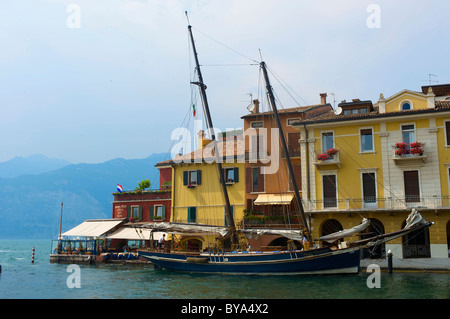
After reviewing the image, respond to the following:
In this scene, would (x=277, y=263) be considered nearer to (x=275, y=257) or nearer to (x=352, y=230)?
(x=275, y=257)

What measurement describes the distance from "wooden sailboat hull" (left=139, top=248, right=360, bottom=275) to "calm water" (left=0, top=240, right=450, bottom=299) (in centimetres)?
67

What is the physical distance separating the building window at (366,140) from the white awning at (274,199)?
756 centimetres

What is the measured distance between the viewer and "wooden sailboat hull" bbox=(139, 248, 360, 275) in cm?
2755

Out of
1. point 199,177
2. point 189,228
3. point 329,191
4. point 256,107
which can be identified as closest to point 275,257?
point 329,191

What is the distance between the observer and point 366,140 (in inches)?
1323

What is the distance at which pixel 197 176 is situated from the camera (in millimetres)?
43000

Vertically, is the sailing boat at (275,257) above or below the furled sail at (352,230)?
below

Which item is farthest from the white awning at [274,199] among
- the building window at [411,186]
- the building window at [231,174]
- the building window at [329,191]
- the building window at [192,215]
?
the building window at [411,186]

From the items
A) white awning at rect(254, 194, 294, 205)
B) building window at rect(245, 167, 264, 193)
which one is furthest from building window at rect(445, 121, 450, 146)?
building window at rect(245, 167, 264, 193)

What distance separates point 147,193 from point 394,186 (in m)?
25.9

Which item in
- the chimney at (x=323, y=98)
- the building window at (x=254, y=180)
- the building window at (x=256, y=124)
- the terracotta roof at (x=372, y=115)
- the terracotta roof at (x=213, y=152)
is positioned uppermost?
the chimney at (x=323, y=98)

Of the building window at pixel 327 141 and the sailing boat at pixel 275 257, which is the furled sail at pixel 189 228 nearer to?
the sailing boat at pixel 275 257

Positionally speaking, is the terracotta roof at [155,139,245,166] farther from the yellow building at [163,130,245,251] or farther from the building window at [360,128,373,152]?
the building window at [360,128,373,152]

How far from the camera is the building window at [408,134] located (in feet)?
106
